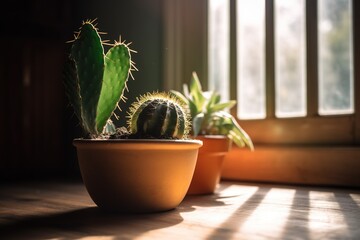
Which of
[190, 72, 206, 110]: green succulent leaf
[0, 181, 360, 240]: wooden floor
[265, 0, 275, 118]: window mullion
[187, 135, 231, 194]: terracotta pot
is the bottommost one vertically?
[0, 181, 360, 240]: wooden floor

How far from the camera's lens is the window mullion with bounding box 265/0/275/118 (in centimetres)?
152

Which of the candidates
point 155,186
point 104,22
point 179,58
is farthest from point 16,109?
point 155,186

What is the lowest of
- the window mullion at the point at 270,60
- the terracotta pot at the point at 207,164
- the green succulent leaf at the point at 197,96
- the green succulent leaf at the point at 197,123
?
the terracotta pot at the point at 207,164

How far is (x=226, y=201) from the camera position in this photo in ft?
3.32

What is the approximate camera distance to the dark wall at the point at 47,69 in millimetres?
1743

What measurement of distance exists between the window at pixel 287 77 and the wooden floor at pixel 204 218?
9.3 inches

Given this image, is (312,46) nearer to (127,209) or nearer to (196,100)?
(196,100)

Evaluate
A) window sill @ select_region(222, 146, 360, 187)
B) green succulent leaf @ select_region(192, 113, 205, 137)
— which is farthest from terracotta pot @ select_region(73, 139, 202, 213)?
window sill @ select_region(222, 146, 360, 187)

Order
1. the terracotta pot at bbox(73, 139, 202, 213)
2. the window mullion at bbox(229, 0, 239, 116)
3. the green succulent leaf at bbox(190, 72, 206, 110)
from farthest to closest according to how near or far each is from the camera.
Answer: the window mullion at bbox(229, 0, 239, 116)
the green succulent leaf at bbox(190, 72, 206, 110)
the terracotta pot at bbox(73, 139, 202, 213)

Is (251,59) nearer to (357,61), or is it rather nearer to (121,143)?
(357,61)

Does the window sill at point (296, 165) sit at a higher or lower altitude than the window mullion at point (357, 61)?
lower

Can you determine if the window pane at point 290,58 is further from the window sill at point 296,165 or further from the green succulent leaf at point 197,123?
the green succulent leaf at point 197,123

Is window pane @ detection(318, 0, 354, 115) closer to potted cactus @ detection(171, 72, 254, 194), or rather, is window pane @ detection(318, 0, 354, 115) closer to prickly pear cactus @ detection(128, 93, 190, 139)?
potted cactus @ detection(171, 72, 254, 194)

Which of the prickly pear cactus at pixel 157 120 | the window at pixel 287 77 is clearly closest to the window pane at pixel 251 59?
the window at pixel 287 77
